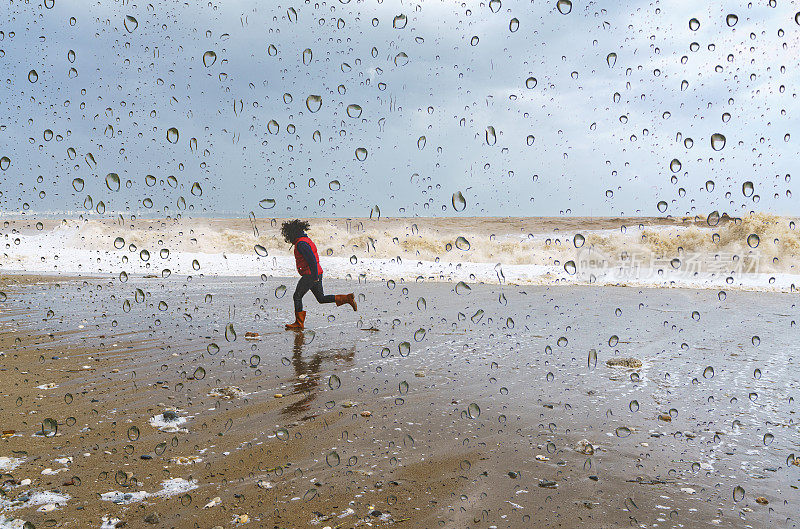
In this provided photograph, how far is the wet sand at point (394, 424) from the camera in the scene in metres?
2.68

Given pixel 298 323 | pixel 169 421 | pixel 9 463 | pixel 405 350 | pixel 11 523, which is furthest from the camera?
pixel 298 323

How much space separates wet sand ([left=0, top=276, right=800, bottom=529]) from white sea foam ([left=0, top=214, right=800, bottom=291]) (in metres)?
7.14

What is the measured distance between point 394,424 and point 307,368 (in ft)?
6.23

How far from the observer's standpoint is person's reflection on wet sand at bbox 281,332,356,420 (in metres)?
4.24

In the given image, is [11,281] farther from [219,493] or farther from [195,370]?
[219,493]

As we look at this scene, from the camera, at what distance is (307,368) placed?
18.0 ft

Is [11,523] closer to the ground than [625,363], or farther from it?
closer to the ground

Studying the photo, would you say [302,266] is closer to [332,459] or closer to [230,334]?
[230,334]

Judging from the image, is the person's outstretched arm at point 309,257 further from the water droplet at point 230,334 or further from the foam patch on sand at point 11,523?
the foam patch on sand at point 11,523

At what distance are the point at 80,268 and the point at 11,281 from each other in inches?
169

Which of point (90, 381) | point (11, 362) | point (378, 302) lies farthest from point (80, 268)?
point (90, 381)

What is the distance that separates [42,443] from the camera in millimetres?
3357

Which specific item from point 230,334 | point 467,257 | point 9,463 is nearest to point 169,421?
point 9,463

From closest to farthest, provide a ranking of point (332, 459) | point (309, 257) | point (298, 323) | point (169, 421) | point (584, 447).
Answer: point (332, 459), point (584, 447), point (169, 421), point (309, 257), point (298, 323)
